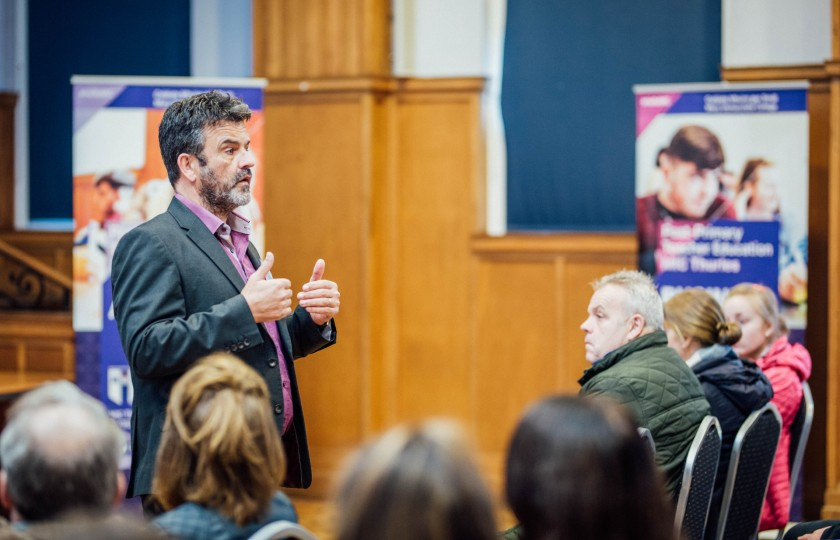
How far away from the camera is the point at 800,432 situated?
428cm

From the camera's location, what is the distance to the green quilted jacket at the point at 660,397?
3186 millimetres

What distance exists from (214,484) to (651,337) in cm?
169

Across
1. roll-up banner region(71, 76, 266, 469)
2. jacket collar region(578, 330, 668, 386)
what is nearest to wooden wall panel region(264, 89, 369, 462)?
roll-up banner region(71, 76, 266, 469)

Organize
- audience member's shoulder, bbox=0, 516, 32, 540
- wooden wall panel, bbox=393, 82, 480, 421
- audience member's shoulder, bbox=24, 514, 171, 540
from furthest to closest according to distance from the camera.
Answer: wooden wall panel, bbox=393, 82, 480, 421, audience member's shoulder, bbox=0, 516, 32, 540, audience member's shoulder, bbox=24, 514, 171, 540

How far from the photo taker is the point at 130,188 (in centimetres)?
578

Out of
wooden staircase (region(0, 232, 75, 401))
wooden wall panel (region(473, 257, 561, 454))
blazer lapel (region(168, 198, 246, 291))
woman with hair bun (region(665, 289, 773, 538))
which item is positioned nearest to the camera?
blazer lapel (region(168, 198, 246, 291))

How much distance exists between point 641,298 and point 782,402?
116cm

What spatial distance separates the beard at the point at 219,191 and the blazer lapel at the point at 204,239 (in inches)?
2.4

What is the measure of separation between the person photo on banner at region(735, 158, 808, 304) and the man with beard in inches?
126

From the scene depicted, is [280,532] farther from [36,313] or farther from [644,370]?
[36,313]

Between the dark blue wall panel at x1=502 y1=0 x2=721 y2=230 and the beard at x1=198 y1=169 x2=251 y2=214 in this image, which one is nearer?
the beard at x1=198 y1=169 x2=251 y2=214

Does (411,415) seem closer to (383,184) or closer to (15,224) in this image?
(383,184)

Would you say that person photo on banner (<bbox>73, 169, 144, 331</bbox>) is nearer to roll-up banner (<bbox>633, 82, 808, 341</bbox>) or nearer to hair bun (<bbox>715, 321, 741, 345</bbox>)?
roll-up banner (<bbox>633, 82, 808, 341</bbox>)

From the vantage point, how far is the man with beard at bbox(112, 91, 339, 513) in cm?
268
